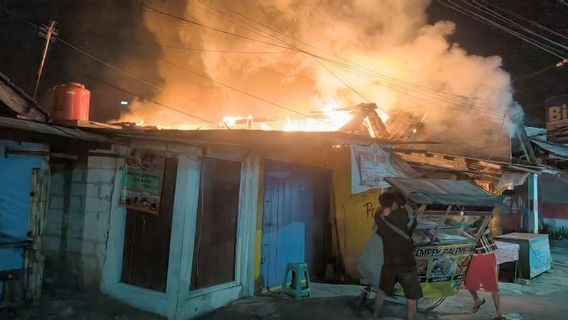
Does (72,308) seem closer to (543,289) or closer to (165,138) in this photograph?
(165,138)

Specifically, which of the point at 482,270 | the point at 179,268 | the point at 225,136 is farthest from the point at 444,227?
the point at 179,268

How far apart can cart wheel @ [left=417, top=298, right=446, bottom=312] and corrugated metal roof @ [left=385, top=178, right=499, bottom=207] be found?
84.1 inches

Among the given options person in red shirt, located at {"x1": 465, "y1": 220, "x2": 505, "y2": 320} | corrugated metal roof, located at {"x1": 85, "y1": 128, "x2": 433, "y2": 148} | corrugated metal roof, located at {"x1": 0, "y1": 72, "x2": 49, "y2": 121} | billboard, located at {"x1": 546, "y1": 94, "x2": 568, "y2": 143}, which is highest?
billboard, located at {"x1": 546, "y1": 94, "x2": 568, "y2": 143}

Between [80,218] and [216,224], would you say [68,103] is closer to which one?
[80,218]

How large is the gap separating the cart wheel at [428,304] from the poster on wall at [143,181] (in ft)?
17.3

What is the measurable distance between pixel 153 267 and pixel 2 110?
3.83 m

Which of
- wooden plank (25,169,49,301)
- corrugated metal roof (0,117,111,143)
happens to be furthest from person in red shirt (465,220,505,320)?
wooden plank (25,169,49,301)

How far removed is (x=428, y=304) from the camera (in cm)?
775

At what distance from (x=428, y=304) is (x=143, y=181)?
19.5 ft

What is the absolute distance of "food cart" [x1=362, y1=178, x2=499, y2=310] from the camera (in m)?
6.46

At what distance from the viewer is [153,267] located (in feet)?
23.0

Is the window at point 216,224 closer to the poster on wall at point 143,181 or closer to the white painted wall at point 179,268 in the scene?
the white painted wall at point 179,268

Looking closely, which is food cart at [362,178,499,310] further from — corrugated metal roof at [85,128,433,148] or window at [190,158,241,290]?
window at [190,158,241,290]

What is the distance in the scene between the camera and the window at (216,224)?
7184mm
